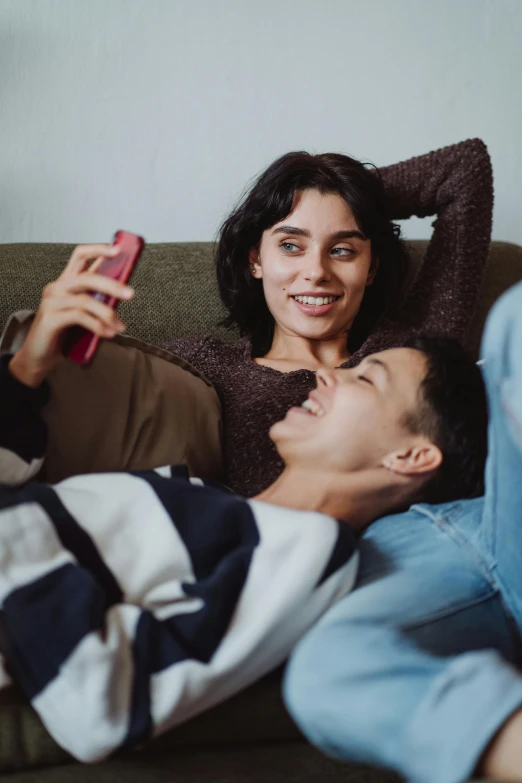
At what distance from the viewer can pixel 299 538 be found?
35.4 inches

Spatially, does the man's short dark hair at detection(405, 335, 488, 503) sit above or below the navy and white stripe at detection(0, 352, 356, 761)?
above

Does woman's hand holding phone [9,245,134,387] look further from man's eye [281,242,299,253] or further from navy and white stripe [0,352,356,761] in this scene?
man's eye [281,242,299,253]

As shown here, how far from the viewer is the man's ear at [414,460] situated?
107cm

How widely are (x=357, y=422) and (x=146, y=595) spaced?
36 centimetres

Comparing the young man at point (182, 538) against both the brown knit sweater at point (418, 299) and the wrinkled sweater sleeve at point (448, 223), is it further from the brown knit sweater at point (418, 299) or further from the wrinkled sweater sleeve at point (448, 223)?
the wrinkled sweater sleeve at point (448, 223)

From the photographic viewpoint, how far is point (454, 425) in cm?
108

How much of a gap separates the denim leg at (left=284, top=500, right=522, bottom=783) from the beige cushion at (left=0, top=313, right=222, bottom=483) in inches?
15.6

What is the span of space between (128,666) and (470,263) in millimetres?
1036

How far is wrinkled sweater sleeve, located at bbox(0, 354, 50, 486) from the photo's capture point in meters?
1.05

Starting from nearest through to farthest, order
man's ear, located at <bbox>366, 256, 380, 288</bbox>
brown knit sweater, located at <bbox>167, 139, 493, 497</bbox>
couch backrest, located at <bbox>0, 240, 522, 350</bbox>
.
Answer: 1. brown knit sweater, located at <bbox>167, 139, 493, 497</bbox>
2. couch backrest, located at <bbox>0, 240, 522, 350</bbox>
3. man's ear, located at <bbox>366, 256, 380, 288</bbox>

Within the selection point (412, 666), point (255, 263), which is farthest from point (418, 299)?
point (412, 666)

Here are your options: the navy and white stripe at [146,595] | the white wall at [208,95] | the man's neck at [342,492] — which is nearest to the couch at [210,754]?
the navy and white stripe at [146,595]

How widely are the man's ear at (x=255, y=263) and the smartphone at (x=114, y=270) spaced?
0.64m

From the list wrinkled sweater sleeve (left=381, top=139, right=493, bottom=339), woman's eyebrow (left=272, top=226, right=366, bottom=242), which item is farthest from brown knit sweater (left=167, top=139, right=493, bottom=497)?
woman's eyebrow (left=272, top=226, right=366, bottom=242)
